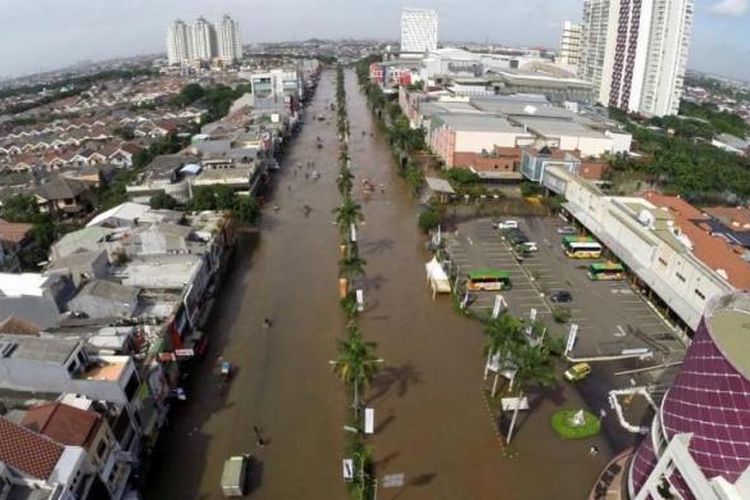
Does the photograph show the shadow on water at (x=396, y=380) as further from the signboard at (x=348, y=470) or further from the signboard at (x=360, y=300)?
the signboard at (x=360, y=300)

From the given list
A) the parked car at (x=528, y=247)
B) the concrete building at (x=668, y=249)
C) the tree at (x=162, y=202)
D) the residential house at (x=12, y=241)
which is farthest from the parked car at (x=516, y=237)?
the residential house at (x=12, y=241)

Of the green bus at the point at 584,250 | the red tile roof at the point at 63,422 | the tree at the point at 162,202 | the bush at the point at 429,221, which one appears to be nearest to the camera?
the red tile roof at the point at 63,422

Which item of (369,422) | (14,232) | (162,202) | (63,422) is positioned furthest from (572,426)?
(14,232)

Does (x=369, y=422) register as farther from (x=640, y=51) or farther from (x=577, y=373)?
(x=640, y=51)

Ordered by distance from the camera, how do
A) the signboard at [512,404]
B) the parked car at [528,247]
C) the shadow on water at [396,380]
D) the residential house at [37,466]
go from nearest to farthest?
1. the residential house at [37,466]
2. the signboard at [512,404]
3. the shadow on water at [396,380]
4. the parked car at [528,247]

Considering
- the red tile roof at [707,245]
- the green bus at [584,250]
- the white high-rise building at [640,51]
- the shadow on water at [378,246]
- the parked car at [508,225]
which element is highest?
the white high-rise building at [640,51]

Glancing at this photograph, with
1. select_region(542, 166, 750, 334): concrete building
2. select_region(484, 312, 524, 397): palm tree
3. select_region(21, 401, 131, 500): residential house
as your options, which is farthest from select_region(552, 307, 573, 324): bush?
select_region(21, 401, 131, 500): residential house

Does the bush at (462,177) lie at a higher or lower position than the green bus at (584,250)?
higher
